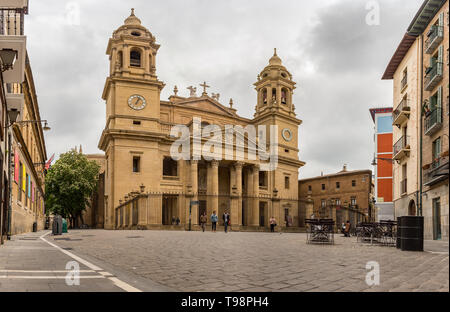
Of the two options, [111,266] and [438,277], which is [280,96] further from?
[438,277]

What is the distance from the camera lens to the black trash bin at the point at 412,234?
10406 millimetres

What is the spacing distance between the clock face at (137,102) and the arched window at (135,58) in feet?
12.6

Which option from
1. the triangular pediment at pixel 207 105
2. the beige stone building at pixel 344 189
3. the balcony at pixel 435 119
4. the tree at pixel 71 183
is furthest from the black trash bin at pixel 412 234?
the tree at pixel 71 183

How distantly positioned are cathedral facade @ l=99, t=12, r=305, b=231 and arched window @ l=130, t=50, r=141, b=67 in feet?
0.36

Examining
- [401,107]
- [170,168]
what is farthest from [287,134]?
[401,107]

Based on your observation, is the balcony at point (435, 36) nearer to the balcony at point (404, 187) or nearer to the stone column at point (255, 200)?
the balcony at point (404, 187)

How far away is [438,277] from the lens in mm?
2299

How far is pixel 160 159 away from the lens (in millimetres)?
48125

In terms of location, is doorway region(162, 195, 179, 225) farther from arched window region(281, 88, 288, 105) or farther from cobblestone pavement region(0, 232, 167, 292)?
cobblestone pavement region(0, 232, 167, 292)

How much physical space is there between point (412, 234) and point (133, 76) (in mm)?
41107

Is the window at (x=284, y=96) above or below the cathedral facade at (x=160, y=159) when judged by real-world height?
above

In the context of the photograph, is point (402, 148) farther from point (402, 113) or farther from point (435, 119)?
point (435, 119)

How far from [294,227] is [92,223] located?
33690 mm
